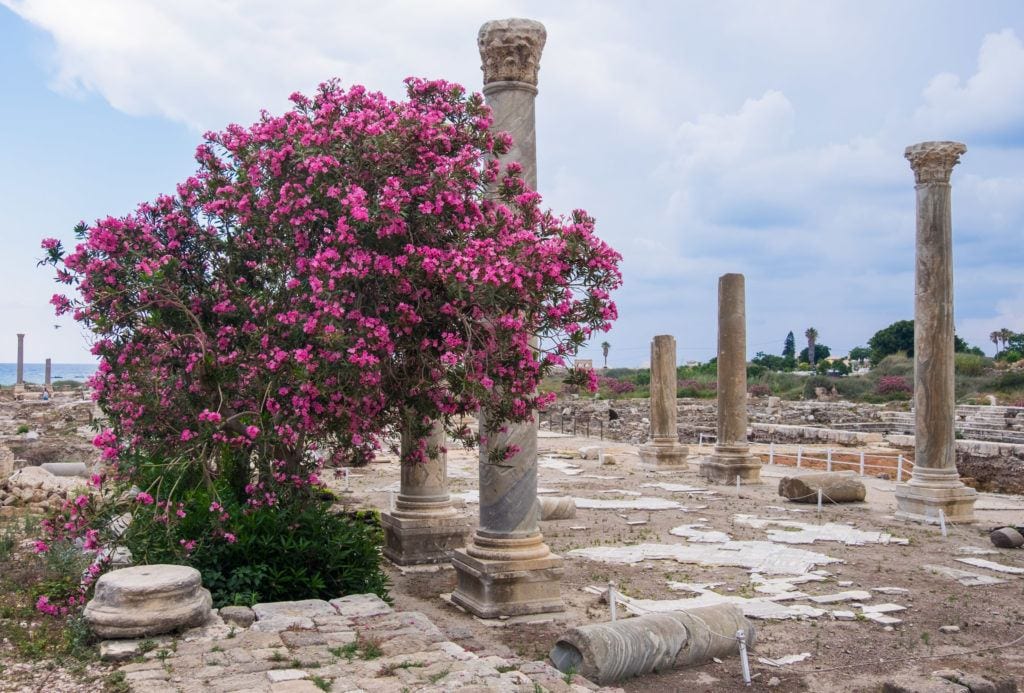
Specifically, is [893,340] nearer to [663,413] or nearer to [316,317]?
[663,413]

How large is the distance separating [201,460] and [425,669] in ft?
8.52

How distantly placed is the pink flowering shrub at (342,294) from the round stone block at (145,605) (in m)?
1.17

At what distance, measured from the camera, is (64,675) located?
207 inches

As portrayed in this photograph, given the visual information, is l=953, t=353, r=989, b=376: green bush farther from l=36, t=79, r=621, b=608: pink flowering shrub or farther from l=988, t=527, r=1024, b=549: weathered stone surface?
l=36, t=79, r=621, b=608: pink flowering shrub

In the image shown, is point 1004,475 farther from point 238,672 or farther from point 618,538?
point 238,672

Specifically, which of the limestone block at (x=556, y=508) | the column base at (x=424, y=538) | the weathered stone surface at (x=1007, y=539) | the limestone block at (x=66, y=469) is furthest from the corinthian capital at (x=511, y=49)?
the limestone block at (x=66, y=469)

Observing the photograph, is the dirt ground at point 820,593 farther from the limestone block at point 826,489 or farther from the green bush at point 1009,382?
the green bush at point 1009,382

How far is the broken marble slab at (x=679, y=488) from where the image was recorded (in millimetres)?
17078

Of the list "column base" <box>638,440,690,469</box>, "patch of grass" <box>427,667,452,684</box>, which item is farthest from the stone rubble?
"column base" <box>638,440,690,469</box>

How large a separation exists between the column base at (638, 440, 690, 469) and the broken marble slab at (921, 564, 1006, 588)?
37.0 ft

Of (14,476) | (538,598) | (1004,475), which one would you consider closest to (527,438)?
(538,598)

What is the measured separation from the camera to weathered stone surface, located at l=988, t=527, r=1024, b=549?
11602 mm

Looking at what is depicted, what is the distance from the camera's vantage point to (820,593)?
359 inches

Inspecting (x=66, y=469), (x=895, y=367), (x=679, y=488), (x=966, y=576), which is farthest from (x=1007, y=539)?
(x=895, y=367)
